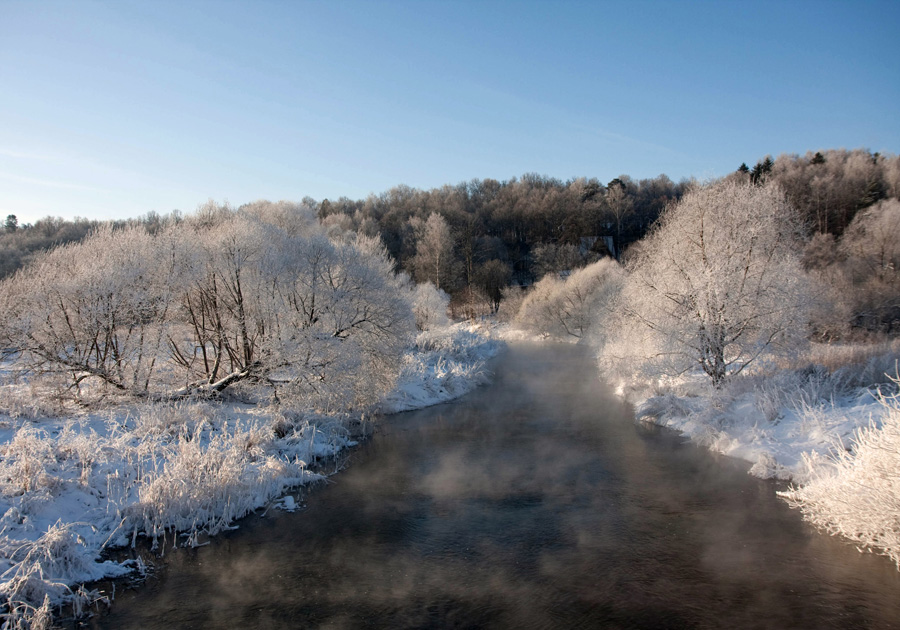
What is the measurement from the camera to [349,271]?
632 inches

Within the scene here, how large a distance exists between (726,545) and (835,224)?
149ft

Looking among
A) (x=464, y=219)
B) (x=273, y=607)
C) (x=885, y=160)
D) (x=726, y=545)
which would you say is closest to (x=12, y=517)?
(x=273, y=607)

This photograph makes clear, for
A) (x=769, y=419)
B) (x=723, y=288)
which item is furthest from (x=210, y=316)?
(x=769, y=419)

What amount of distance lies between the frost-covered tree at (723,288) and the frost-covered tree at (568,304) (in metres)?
22.8

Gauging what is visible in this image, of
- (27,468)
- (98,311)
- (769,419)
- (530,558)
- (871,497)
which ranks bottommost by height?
(530,558)

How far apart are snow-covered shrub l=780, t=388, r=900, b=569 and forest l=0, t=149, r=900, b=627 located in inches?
1.3

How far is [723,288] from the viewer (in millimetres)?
14094

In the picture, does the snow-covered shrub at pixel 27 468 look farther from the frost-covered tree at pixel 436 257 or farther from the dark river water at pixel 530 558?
the frost-covered tree at pixel 436 257

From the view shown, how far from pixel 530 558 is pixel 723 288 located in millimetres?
10141

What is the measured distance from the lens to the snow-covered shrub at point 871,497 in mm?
6574

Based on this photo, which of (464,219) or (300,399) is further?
(464,219)

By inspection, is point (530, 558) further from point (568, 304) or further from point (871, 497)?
point (568, 304)

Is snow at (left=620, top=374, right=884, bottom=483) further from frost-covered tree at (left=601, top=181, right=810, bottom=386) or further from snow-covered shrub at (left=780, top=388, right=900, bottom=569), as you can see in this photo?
snow-covered shrub at (left=780, top=388, right=900, bottom=569)

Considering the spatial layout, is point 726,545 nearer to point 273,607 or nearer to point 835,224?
point 273,607
